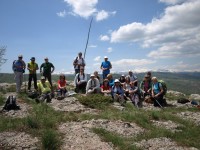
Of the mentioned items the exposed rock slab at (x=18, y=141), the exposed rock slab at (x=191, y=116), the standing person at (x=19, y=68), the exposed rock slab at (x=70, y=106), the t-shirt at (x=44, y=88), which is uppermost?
the standing person at (x=19, y=68)

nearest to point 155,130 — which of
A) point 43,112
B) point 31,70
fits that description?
point 43,112

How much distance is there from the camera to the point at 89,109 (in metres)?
14.3

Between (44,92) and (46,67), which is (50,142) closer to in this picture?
(44,92)

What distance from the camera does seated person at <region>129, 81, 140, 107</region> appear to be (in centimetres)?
1633

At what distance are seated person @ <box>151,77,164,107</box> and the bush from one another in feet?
11.1

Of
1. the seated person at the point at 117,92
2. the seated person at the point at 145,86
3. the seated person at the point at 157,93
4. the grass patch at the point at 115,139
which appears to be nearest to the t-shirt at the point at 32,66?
the seated person at the point at 117,92

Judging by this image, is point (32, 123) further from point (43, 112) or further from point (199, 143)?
point (199, 143)

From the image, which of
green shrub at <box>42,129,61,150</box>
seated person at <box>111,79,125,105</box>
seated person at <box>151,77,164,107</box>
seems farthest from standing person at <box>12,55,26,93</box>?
green shrub at <box>42,129,61,150</box>

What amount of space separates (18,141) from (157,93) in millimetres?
11396

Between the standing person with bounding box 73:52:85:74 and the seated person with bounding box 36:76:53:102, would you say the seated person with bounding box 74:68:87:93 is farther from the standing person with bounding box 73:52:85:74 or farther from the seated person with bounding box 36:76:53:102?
the seated person with bounding box 36:76:53:102

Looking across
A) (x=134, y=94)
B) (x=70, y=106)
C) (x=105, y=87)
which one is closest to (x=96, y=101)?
(x=70, y=106)

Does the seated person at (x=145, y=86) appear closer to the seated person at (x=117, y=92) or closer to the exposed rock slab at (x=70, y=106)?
the seated person at (x=117, y=92)

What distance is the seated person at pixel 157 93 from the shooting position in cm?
1696

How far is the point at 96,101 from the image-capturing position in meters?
15.6
